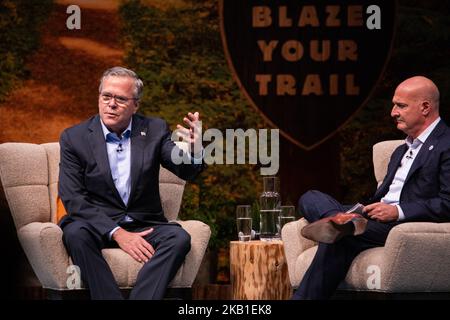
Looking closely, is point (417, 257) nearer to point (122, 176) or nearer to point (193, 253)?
point (193, 253)

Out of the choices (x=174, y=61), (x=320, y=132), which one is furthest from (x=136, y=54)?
(x=320, y=132)

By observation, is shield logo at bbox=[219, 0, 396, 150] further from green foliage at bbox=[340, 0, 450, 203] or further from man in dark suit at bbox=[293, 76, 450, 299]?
man in dark suit at bbox=[293, 76, 450, 299]

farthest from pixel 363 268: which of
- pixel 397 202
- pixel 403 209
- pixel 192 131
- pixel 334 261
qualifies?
pixel 192 131

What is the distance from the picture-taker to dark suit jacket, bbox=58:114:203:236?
4820mm

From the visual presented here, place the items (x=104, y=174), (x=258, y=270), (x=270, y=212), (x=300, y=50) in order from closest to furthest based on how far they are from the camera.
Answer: (x=104, y=174), (x=258, y=270), (x=270, y=212), (x=300, y=50)

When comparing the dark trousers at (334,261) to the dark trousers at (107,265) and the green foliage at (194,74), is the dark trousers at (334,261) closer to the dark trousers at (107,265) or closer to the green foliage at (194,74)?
the dark trousers at (107,265)

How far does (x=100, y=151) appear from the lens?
16.0 feet

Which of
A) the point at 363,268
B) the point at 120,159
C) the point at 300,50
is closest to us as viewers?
the point at 363,268

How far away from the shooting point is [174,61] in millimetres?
7684

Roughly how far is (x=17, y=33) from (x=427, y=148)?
4048 millimetres

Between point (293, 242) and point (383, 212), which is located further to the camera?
point (293, 242)
